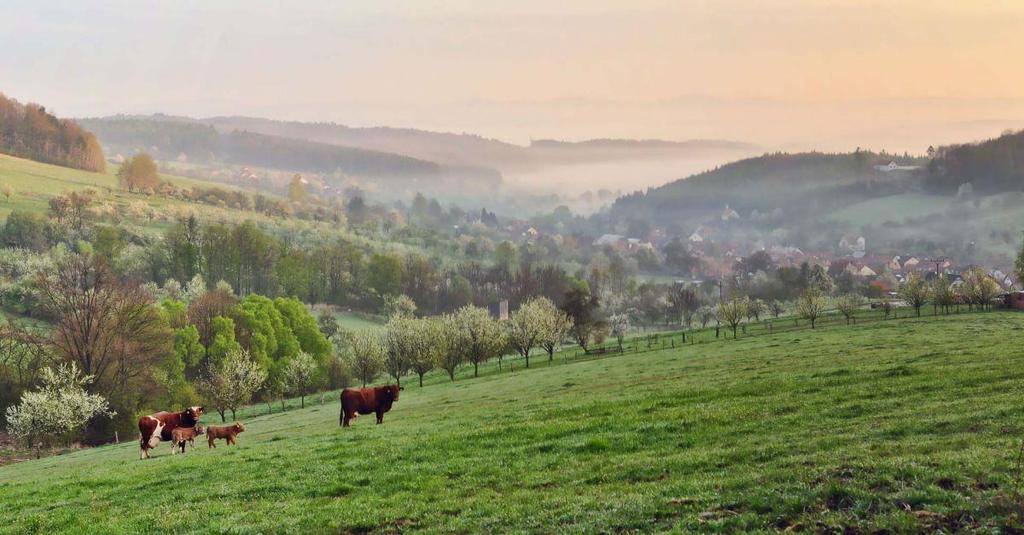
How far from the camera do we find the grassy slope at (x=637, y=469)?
1580 cm

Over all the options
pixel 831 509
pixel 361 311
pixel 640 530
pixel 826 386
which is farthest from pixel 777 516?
pixel 361 311

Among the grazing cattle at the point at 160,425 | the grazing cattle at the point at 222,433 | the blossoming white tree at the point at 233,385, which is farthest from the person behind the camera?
the blossoming white tree at the point at 233,385

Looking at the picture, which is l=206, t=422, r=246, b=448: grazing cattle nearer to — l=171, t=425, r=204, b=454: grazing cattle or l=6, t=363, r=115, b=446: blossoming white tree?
l=171, t=425, r=204, b=454: grazing cattle

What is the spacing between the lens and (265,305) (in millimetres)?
120125

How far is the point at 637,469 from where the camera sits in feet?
69.5

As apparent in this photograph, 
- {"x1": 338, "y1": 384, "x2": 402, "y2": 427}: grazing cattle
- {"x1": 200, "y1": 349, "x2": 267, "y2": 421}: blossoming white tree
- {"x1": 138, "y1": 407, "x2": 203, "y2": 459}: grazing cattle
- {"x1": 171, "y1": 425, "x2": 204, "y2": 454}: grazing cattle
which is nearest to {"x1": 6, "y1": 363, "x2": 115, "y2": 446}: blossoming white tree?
{"x1": 200, "y1": 349, "x2": 267, "y2": 421}: blossoming white tree

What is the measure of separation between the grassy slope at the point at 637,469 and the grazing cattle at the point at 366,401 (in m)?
3.97

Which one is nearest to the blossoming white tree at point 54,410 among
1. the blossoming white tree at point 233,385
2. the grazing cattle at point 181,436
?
the blossoming white tree at point 233,385

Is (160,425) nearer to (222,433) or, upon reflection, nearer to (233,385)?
(222,433)

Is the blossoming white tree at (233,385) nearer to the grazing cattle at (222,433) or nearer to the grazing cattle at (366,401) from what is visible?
the grazing cattle at (222,433)

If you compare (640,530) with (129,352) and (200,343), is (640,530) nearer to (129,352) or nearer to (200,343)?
(129,352)

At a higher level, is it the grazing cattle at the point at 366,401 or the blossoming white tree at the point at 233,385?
the grazing cattle at the point at 366,401

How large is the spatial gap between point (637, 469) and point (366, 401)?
26289 millimetres

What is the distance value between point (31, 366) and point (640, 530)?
95689mm
